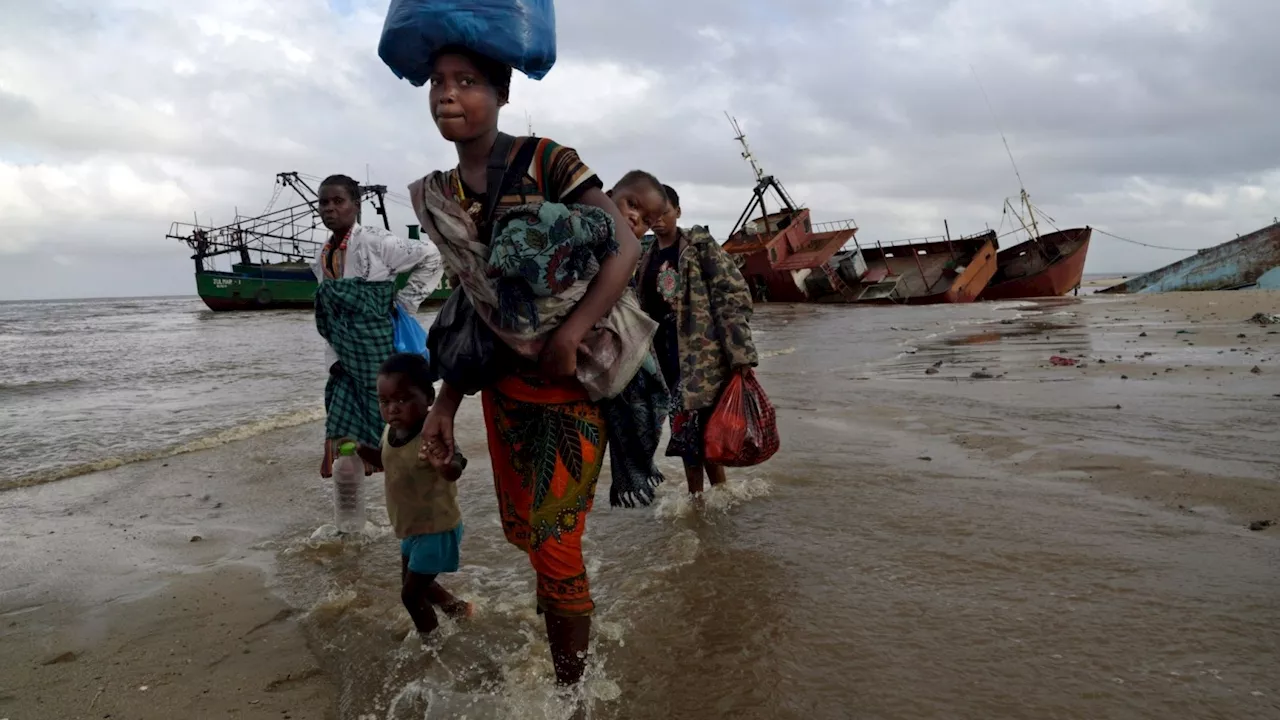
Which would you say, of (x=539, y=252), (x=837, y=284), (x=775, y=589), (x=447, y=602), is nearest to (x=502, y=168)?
(x=539, y=252)

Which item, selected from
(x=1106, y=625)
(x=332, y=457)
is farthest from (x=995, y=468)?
(x=332, y=457)

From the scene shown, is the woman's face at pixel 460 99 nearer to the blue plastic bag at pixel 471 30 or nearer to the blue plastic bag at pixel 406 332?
the blue plastic bag at pixel 471 30

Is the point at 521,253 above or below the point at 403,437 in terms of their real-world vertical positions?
above

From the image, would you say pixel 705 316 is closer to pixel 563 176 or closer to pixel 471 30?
pixel 563 176

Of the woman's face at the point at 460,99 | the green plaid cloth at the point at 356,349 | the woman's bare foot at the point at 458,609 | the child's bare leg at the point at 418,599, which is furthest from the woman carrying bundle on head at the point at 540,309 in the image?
the green plaid cloth at the point at 356,349

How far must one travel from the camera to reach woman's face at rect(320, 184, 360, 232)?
11.8 feet

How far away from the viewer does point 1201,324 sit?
11.8 meters

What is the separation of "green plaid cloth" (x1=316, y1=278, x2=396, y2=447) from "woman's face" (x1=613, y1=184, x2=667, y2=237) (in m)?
1.19

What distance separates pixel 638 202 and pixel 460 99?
1.52m

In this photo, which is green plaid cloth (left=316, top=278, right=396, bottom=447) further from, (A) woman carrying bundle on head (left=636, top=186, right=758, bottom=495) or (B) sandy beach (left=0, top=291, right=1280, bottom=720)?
(A) woman carrying bundle on head (left=636, top=186, right=758, bottom=495)

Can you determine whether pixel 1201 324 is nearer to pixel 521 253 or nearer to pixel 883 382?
pixel 883 382

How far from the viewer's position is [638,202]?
329cm

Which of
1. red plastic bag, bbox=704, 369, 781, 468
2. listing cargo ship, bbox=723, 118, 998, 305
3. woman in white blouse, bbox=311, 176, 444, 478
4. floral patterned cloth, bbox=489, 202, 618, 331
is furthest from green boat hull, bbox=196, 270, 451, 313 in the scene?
floral patterned cloth, bbox=489, 202, 618, 331

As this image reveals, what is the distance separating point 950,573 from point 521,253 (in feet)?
6.40
